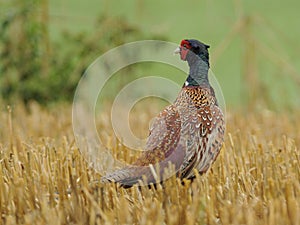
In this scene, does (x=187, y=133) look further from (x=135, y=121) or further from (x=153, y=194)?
(x=135, y=121)

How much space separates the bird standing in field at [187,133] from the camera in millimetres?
3066

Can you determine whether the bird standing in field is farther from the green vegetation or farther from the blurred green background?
the blurred green background

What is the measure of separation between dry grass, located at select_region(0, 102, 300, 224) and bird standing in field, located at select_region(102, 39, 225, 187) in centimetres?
8

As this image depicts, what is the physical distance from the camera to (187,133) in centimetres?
313

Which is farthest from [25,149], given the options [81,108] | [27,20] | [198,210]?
[27,20]

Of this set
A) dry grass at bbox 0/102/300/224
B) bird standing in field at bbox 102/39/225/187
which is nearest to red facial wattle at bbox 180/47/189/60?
bird standing in field at bbox 102/39/225/187

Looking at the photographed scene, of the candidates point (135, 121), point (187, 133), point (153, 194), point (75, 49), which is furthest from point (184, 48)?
point (75, 49)

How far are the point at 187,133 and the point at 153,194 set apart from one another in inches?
14.0

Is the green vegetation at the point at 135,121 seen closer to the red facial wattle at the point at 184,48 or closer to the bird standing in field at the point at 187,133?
the bird standing in field at the point at 187,133

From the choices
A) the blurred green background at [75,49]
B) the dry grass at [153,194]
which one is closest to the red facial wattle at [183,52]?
the dry grass at [153,194]

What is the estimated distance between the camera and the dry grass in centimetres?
255

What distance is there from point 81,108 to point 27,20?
1108mm

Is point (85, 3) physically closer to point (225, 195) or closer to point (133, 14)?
point (133, 14)

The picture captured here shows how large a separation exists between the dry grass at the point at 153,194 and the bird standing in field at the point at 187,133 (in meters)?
0.08
